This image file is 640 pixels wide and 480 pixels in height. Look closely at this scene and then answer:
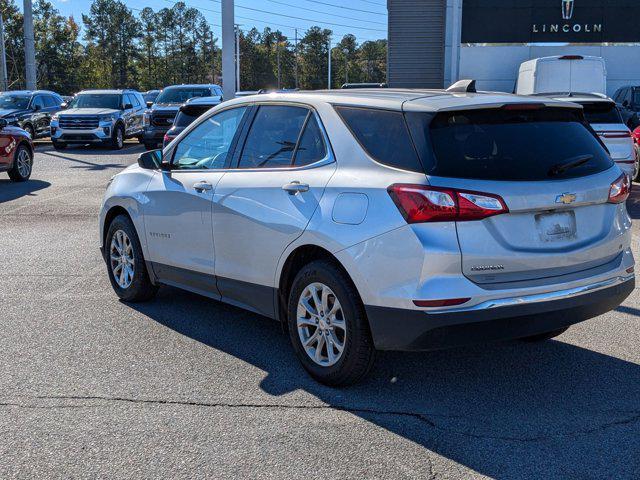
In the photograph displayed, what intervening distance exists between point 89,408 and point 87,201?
932 centimetres

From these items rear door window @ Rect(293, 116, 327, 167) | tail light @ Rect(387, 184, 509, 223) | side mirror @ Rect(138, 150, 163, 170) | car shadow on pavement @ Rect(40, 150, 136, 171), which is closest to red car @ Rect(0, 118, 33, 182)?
car shadow on pavement @ Rect(40, 150, 136, 171)

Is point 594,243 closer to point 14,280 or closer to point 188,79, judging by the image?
point 14,280

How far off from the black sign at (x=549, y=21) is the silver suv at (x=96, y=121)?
1158 cm

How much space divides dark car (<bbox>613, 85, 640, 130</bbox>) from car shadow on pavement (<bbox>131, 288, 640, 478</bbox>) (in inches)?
529

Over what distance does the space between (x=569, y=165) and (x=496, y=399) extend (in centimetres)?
141

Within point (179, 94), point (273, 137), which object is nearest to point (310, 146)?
point (273, 137)

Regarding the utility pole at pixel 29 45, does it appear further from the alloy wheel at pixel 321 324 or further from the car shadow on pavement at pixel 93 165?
the alloy wheel at pixel 321 324

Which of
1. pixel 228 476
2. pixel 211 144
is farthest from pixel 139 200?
pixel 228 476

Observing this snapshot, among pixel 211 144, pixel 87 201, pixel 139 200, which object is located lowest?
pixel 87 201

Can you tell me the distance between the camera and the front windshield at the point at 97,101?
25.4 metres

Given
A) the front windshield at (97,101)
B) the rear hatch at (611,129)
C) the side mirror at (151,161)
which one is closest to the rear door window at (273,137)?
the side mirror at (151,161)

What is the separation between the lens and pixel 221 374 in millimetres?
4930

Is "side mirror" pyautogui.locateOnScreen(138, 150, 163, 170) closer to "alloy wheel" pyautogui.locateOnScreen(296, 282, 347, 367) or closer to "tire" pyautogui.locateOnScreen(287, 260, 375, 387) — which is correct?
"tire" pyautogui.locateOnScreen(287, 260, 375, 387)

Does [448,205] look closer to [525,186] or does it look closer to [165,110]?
[525,186]
